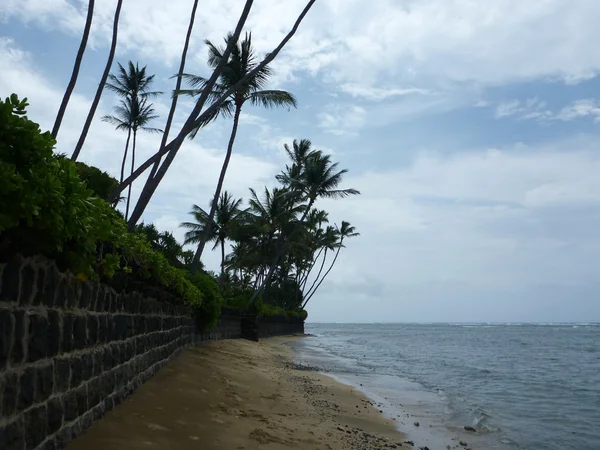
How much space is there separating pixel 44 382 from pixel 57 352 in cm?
24

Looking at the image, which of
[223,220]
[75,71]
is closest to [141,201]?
[75,71]

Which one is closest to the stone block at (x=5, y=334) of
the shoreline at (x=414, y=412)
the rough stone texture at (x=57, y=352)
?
the rough stone texture at (x=57, y=352)

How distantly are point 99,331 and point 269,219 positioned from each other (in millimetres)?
28581

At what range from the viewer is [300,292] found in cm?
5125

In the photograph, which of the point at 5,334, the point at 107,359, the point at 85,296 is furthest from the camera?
the point at 107,359

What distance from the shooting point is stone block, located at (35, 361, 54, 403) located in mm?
2993

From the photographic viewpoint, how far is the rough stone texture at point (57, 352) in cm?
266

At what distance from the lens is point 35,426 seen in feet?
9.78

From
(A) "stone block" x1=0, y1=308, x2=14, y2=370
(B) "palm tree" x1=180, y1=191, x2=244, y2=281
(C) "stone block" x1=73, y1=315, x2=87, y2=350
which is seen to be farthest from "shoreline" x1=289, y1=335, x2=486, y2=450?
(B) "palm tree" x1=180, y1=191, x2=244, y2=281

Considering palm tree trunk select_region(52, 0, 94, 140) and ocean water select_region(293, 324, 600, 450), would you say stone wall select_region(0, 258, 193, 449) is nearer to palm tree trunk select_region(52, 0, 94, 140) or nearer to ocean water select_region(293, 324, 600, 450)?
ocean water select_region(293, 324, 600, 450)

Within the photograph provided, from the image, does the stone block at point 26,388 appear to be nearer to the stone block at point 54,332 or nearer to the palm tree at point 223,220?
the stone block at point 54,332

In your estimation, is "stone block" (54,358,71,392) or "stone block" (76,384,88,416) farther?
"stone block" (76,384,88,416)

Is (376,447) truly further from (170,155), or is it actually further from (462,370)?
(462,370)

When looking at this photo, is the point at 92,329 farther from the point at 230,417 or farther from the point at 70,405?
the point at 230,417
